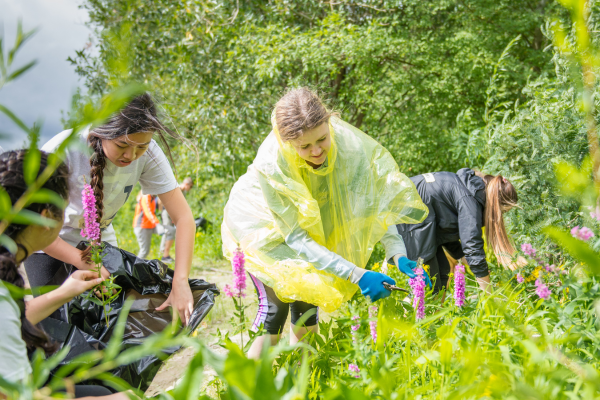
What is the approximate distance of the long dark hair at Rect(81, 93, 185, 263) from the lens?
1.77m

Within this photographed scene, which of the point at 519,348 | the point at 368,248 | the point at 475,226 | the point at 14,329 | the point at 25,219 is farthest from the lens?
the point at 475,226

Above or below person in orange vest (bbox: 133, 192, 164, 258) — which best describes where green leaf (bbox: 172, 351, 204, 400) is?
above

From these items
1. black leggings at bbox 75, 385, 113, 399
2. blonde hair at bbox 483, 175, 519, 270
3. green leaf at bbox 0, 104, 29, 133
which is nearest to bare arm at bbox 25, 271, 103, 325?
black leggings at bbox 75, 385, 113, 399

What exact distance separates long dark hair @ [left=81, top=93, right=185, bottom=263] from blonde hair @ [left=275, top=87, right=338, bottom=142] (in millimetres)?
519

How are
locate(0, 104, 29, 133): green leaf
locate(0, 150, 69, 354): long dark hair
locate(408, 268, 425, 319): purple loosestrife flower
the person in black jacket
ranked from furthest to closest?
1. the person in black jacket
2. locate(408, 268, 425, 319): purple loosestrife flower
3. locate(0, 150, 69, 354): long dark hair
4. locate(0, 104, 29, 133): green leaf

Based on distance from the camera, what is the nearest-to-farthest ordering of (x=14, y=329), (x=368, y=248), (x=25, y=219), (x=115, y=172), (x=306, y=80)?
(x=25, y=219) < (x=14, y=329) < (x=115, y=172) < (x=368, y=248) < (x=306, y=80)

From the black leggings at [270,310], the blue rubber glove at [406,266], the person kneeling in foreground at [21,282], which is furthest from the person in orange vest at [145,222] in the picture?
the person kneeling in foreground at [21,282]


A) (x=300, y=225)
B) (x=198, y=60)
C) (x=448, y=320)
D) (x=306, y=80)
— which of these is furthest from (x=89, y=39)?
(x=448, y=320)

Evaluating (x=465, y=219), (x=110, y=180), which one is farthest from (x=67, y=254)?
(x=465, y=219)

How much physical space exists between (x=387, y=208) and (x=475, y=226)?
34.4 inches

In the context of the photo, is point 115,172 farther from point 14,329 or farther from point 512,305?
point 512,305

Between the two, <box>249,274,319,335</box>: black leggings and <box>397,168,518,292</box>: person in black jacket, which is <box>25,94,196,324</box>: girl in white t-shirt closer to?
<box>249,274,319,335</box>: black leggings

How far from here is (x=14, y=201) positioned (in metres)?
1.15

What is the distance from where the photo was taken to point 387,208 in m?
2.30
